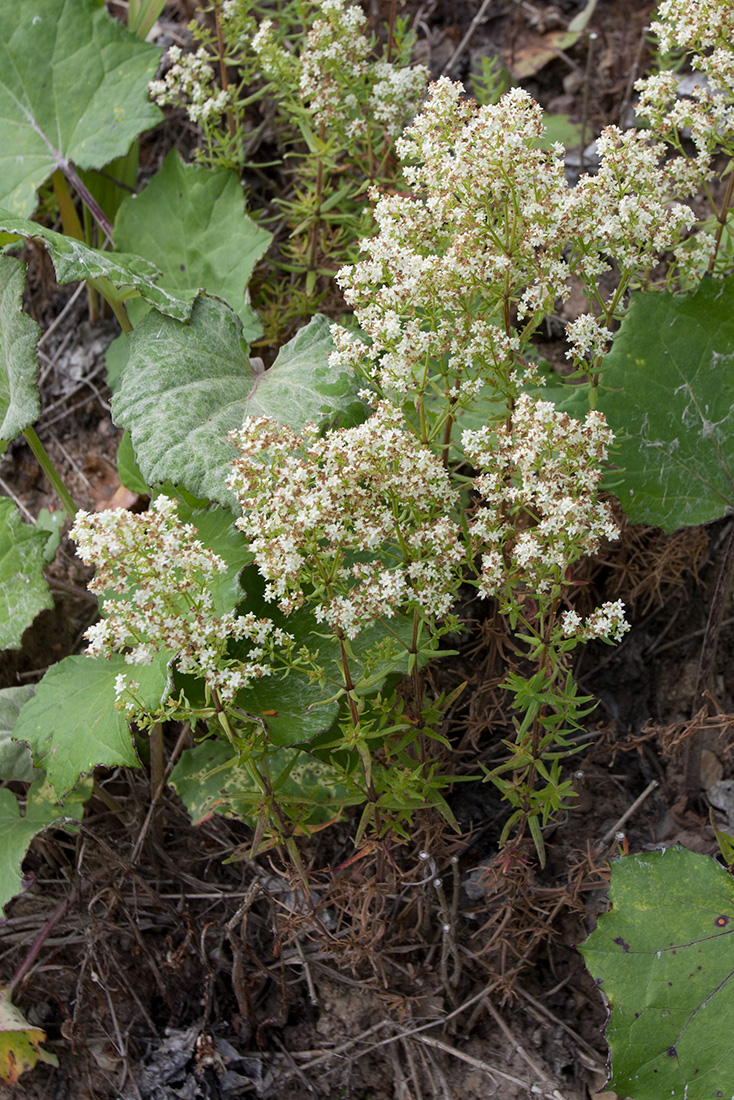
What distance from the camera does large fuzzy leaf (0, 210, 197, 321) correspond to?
214 cm

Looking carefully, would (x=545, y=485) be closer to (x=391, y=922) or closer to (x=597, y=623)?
(x=597, y=623)

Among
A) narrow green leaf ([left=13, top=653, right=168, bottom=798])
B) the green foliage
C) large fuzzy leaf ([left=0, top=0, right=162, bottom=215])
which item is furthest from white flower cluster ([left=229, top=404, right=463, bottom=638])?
large fuzzy leaf ([left=0, top=0, right=162, bottom=215])

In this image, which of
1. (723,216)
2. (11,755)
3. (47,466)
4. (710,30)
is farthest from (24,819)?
(710,30)

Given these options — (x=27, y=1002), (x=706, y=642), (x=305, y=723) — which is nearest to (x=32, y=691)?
(x=27, y=1002)

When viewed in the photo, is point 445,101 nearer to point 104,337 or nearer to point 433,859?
point 433,859

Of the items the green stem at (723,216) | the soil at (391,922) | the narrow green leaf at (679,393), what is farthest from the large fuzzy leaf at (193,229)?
the green stem at (723,216)

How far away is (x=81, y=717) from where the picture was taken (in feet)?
6.60

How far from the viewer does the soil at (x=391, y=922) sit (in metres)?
2.03

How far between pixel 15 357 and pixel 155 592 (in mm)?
1227

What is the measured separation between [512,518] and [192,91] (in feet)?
5.58

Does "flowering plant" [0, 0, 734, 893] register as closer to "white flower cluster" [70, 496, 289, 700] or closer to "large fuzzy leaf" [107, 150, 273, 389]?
"white flower cluster" [70, 496, 289, 700]

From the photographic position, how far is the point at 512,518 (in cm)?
210

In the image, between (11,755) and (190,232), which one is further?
(190,232)

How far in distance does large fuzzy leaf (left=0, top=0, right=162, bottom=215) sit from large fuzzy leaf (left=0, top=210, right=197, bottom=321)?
0.76 m
